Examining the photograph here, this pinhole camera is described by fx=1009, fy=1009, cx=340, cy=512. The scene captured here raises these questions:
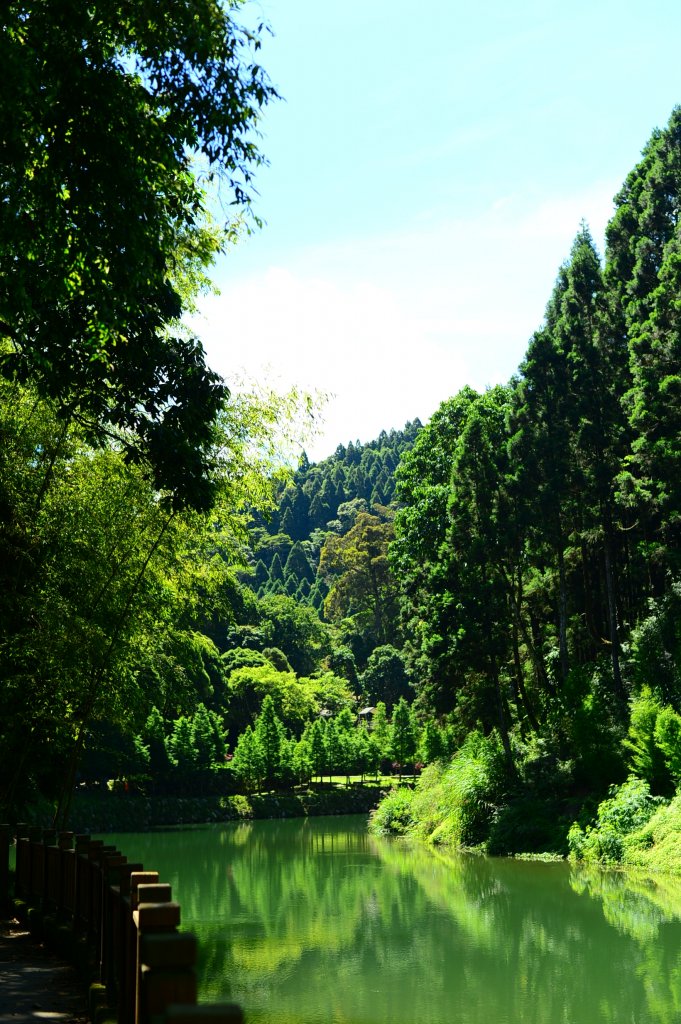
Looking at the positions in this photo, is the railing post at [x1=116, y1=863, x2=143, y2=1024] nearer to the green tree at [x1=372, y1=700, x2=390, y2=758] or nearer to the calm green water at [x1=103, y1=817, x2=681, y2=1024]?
the calm green water at [x1=103, y1=817, x2=681, y2=1024]

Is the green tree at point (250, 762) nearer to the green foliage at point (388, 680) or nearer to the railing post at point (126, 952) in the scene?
the green foliage at point (388, 680)

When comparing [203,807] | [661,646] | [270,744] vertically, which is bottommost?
[203,807]

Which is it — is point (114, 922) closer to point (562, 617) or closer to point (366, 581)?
point (562, 617)

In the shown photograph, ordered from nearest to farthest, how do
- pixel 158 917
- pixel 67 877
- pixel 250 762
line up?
pixel 158 917 < pixel 67 877 < pixel 250 762

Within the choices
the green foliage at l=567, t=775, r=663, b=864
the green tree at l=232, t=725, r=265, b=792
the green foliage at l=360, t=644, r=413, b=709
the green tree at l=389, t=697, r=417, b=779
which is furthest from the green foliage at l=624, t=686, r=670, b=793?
the green foliage at l=360, t=644, r=413, b=709

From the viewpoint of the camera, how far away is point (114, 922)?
6.61m

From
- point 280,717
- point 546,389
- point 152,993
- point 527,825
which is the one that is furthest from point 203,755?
point 152,993

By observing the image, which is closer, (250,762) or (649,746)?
(649,746)

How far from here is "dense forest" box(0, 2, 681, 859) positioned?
8617 millimetres

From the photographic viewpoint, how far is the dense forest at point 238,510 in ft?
28.3

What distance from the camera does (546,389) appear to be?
28594 mm

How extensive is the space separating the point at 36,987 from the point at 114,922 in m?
1.44

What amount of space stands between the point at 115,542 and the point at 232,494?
2133 millimetres

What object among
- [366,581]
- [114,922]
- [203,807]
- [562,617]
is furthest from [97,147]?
[366,581]
